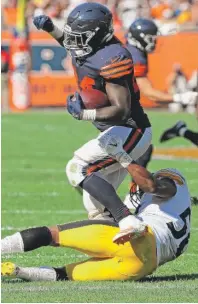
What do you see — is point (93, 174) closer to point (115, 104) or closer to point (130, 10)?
point (115, 104)

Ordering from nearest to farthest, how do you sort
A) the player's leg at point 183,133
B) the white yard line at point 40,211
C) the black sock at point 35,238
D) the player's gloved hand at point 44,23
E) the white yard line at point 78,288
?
1. the white yard line at point 78,288
2. the black sock at point 35,238
3. the player's gloved hand at point 44,23
4. the white yard line at point 40,211
5. the player's leg at point 183,133

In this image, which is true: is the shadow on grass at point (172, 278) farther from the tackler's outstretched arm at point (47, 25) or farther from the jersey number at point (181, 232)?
the tackler's outstretched arm at point (47, 25)

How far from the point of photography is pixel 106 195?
5.75 metres

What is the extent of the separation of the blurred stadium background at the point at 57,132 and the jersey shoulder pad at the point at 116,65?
1161 millimetres

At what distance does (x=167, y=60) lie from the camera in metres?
19.3

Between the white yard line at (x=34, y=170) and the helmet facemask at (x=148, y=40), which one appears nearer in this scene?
the helmet facemask at (x=148, y=40)

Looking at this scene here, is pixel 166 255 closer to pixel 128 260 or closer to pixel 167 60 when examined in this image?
pixel 128 260

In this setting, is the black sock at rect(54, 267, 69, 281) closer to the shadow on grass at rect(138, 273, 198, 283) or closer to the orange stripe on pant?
the shadow on grass at rect(138, 273, 198, 283)

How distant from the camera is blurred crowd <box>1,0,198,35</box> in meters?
20.0

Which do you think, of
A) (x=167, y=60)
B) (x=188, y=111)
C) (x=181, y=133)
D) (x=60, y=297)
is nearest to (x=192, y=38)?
(x=167, y=60)

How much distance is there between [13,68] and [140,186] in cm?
1376

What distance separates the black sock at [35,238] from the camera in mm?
5359

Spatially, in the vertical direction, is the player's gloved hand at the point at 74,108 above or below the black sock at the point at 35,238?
above

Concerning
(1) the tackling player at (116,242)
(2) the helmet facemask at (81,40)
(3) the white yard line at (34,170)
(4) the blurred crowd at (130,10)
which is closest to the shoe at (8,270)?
(1) the tackling player at (116,242)
